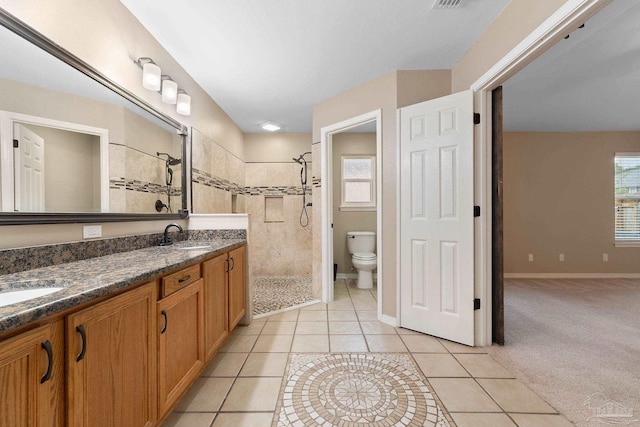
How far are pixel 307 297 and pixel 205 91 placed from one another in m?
2.70

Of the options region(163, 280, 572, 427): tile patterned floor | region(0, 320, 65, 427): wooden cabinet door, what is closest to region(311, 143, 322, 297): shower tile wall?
region(163, 280, 572, 427): tile patterned floor

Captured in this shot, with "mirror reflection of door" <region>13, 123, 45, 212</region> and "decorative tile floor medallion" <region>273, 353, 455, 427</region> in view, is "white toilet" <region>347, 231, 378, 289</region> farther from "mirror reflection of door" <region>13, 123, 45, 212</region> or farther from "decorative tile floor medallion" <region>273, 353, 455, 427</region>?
"mirror reflection of door" <region>13, 123, 45, 212</region>

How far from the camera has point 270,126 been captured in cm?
391

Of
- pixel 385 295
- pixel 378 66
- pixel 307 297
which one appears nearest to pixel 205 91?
pixel 378 66

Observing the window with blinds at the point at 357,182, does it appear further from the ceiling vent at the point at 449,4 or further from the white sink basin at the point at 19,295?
the white sink basin at the point at 19,295

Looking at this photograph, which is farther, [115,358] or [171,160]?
[171,160]

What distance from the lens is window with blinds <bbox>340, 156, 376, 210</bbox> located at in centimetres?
414

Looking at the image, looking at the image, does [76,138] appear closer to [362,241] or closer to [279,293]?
[279,293]

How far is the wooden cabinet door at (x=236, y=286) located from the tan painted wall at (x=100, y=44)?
0.66m

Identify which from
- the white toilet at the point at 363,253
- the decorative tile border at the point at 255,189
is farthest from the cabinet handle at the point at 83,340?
the white toilet at the point at 363,253

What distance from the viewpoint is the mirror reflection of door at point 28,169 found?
42.7 inches

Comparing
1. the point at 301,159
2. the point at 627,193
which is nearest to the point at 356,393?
the point at 301,159

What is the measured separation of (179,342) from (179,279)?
1.06 feet

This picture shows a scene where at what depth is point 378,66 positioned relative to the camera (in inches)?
93.7
